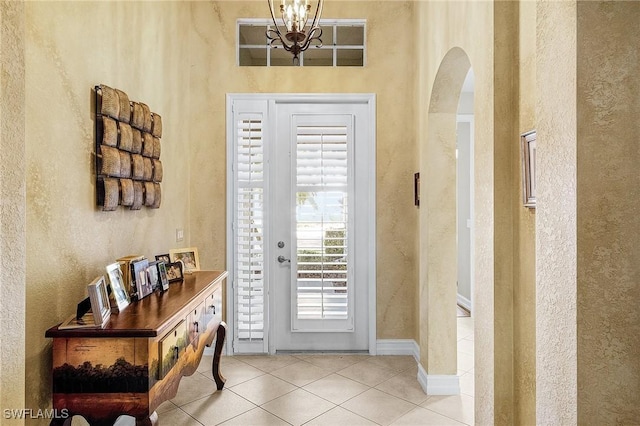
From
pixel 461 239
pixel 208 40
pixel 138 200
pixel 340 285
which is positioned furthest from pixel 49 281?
pixel 461 239

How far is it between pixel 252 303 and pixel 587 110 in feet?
10.6

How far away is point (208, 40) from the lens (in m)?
3.87

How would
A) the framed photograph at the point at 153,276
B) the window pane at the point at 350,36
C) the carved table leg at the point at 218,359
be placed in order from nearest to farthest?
the framed photograph at the point at 153,276 < the carved table leg at the point at 218,359 < the window pane at the point at 350,36

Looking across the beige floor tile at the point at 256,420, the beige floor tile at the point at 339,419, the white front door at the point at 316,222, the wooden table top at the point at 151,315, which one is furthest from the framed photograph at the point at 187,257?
the beige floor tile at the point at 339,419

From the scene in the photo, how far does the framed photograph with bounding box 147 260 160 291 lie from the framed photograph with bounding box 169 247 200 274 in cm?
50

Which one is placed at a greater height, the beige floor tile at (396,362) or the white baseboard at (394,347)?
the white baseboard at (394,347)

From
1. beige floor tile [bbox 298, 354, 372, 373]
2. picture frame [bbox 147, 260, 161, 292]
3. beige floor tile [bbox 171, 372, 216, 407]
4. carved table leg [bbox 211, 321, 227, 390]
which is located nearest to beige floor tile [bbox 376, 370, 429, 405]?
beige floor tile [bbox 298, 354, 372, 373]

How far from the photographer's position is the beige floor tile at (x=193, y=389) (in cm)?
300

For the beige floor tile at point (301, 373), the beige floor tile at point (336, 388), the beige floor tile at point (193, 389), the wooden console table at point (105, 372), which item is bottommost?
the beige floor tile at point (193, 389)

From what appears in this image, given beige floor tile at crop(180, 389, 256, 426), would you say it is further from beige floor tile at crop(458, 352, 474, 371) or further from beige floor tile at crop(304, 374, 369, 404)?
beige floor tile at crop(458, 352, 474, 371)

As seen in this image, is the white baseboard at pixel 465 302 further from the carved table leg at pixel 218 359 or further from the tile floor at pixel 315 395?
the carved table leg at pixel 218 359

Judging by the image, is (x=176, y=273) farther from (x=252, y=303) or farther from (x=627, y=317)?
(x=627, y=317)

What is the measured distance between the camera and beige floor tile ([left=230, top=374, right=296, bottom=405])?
3.03 meters

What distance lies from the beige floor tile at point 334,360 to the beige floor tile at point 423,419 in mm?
865
